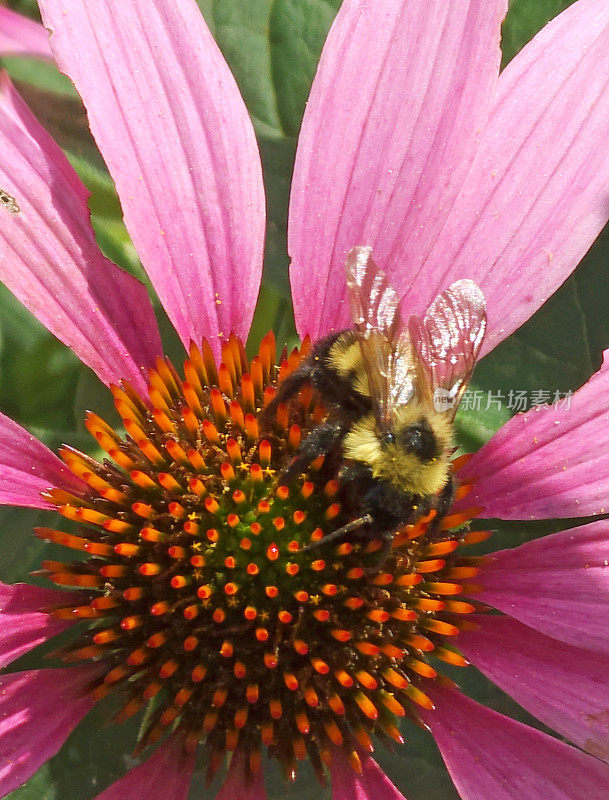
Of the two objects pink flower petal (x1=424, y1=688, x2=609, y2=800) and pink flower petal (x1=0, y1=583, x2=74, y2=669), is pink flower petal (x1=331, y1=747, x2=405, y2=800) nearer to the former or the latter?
pink flower petal (x1=424, y1=688, x2=609, y2=800)

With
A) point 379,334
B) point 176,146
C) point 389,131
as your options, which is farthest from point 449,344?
point 176,146

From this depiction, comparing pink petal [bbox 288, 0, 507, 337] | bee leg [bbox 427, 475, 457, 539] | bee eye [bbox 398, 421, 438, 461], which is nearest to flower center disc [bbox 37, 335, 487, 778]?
bee leg [bbox 427, 475, 457, 539]

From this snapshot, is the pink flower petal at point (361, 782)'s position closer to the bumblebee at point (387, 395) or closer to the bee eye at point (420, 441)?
the bumblebee at point (387, 395)

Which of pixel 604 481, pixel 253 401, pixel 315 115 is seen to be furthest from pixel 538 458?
pixel 315 115

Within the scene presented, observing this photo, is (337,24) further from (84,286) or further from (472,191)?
(84,286)

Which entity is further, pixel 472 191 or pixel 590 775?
pixel 472 191

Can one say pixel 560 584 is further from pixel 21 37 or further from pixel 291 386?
pixel 21 37
